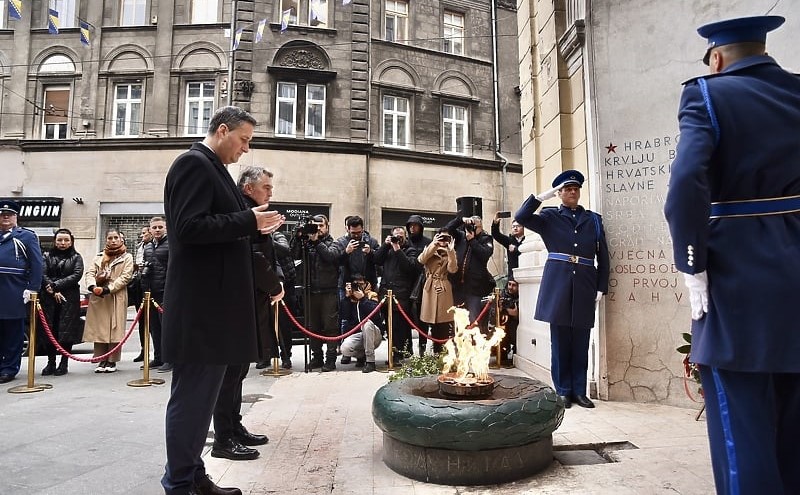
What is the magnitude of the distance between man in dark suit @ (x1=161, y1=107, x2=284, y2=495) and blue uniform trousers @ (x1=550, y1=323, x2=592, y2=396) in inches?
125

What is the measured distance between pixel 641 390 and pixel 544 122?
332cm

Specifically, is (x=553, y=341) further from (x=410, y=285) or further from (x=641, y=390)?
(x=410, y=285)

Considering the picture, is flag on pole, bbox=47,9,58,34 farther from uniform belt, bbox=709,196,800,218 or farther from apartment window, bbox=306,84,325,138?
uniform belt, bbox=709,196,800,218

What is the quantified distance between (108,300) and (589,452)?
21.5 ft

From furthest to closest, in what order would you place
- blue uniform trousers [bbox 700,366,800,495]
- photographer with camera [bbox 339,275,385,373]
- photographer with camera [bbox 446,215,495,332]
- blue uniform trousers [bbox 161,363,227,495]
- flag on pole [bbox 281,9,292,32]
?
flag on pole [bbox 281,9,292,32], photographer with camera [bbox 446,215,495,332], photographer with camera [bbox 339,275,385,373], blue uniform trousers [bbox 161,363,227,495], blue uniform trousers [bbox 700,366,800,495]

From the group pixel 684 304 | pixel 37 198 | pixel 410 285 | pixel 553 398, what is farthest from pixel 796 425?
pixel 37 198

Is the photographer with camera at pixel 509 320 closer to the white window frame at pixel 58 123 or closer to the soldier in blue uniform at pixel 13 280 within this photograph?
the soldier in blue uniform at pixel 13 280

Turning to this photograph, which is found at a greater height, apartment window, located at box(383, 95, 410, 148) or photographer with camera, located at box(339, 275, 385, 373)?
apartment window, located at box(383, 95, 410, 148)

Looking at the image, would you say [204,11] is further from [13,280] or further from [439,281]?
[439,281]

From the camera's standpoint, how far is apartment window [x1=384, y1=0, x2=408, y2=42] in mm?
19625

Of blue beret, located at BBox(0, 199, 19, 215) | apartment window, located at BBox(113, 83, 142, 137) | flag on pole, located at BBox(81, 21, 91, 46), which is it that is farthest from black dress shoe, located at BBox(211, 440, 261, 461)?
flag on pole, located at BBox(81, 21, 91, 46)

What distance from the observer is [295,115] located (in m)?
18.2

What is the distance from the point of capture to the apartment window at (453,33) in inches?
810

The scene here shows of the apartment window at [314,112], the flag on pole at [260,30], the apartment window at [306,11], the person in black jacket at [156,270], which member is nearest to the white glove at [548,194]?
the person in black jacket at [156,270]
